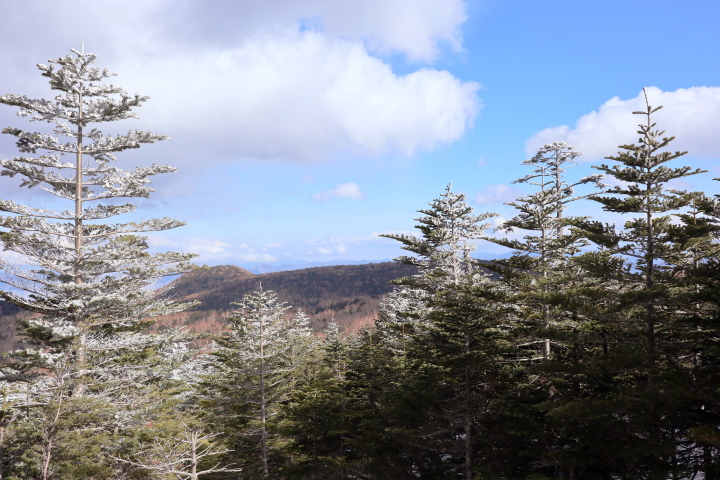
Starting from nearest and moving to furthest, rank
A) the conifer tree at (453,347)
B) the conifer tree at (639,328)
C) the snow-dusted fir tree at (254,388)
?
the conifer tree at (639,328)
the conifer tree at (453,347)
the snow-dusted fir tree at (254,388)

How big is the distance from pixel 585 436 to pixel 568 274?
15.0 ft

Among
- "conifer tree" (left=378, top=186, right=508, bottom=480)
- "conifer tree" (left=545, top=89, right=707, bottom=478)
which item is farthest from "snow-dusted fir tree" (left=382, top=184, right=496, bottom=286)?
"conifer tree" (left=545, top=89, right=707, bottom=478)

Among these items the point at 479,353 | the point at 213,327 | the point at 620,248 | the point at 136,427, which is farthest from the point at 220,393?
the point at 213,327

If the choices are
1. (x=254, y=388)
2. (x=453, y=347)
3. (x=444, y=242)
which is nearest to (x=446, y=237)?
(x=444, y=242)

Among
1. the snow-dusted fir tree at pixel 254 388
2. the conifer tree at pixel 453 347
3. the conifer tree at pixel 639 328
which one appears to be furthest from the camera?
the snow-dusted fir tree at pixel 254 388

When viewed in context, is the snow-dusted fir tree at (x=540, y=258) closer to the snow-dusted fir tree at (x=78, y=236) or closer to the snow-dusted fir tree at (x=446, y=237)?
the snow-dusted fir tree at (x=446, y=237)

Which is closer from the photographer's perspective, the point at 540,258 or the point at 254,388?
the point at 540,258

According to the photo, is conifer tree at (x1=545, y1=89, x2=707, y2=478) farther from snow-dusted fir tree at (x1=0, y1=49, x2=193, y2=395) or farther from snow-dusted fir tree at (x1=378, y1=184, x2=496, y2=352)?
snow-dusted fir tree at (x1=0, y1=49, x2=193, y2=395)

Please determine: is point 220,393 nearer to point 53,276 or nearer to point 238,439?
point 238,439

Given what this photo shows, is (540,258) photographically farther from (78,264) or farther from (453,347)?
(78,264)

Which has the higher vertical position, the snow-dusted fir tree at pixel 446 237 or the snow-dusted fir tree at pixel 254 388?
the snow-dusted fir tree at pixel 446 237

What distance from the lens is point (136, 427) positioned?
50.1ft

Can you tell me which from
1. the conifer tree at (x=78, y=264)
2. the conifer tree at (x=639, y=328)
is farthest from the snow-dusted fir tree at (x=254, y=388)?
the conifer tree at (x=639, y=328)

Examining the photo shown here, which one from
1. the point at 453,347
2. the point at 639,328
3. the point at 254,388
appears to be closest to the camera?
the point at 639,328
